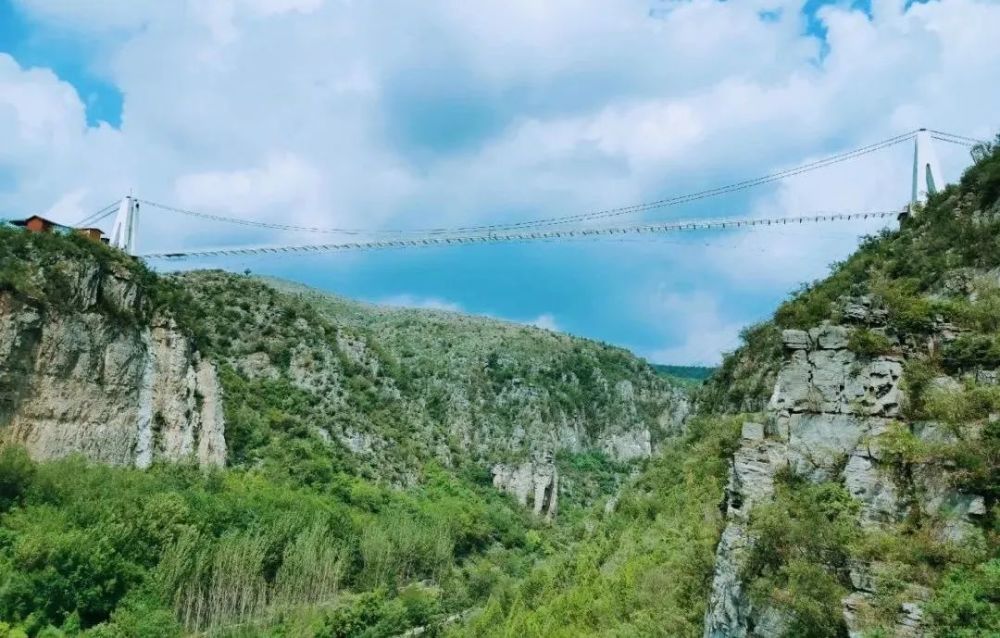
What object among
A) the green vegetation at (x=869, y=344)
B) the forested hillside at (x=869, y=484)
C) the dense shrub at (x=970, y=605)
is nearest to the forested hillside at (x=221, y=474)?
the forested hillside at (x=869, y=484)

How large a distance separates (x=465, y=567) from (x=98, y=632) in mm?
39578

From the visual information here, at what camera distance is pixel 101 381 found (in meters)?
43.7

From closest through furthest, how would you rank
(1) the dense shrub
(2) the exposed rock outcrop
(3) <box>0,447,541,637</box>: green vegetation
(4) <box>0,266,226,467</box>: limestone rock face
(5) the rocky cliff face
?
(1) the dense shrub, (3) <box>0,447,541,637</box>: green vegetation, (4) <box>0,266,226,467</box>: limestone rock face, (5) the rocky cliff face, (2) the exposed rock outcrop

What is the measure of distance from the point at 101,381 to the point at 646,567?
1320 inches

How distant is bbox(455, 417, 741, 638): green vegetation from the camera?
18.2 meters

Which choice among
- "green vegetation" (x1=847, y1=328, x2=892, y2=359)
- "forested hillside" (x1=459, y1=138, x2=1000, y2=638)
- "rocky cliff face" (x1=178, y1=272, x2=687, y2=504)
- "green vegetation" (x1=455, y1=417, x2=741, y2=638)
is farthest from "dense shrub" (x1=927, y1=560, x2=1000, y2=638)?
"rocky cliff face" (x1=178, y1=272, x2=687, y2=504)

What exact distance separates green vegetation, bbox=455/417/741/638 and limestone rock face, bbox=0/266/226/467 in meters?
22.8

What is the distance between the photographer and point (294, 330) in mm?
79562

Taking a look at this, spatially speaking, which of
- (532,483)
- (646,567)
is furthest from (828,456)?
(532,483)

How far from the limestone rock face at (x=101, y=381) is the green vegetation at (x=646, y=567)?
2282cm

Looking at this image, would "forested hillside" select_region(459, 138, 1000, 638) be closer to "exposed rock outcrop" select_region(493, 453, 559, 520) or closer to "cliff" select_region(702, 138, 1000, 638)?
"cliff" select_region(702, 138, 1000, 638)

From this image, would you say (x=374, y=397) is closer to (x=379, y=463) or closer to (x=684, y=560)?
(x=379, y=463)

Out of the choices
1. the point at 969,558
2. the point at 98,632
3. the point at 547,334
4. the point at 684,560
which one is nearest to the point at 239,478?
the point at 98,632

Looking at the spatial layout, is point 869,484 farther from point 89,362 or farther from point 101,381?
point 101,381
